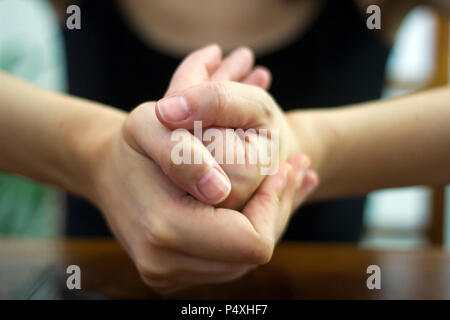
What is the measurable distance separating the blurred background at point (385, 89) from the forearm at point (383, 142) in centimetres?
86

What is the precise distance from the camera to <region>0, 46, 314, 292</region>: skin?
28cm

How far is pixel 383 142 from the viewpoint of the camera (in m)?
0.40

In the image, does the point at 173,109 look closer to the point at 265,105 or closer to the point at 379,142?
the point at 265,105

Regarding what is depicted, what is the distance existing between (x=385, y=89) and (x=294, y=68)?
0.94 m

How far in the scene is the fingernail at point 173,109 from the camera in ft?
0.90

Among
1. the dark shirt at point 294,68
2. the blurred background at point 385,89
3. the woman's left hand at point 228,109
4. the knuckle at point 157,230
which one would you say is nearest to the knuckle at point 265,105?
the woman's left hand at point 228,109

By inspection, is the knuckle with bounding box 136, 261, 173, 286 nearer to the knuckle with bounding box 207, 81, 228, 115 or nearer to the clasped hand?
the clasped hand

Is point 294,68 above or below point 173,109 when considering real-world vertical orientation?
above

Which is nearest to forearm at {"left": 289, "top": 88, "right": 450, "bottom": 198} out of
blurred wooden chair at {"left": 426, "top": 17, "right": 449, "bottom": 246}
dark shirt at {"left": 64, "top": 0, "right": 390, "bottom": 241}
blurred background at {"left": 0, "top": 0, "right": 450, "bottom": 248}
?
dark shirt at {"left": 64, "top": 0, "right": 390, "bottom": 241}

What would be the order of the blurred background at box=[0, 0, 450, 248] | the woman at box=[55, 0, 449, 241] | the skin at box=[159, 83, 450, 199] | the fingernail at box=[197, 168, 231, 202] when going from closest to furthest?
1. the fingernail at box=[197, 168, 231, 202]
2. the skin at box=[159, 83, 450, 199]
3. the woman at box=[55, 0, 449, 241]
4. the blurred background at box=[0, 0, 450, 248]

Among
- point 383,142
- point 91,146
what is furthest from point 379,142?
point 91,146

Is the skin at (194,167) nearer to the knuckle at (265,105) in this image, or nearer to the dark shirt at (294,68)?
the knuckle at (265,105)
